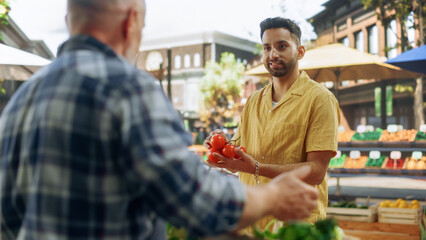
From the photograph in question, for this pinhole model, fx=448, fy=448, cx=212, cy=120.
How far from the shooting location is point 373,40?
25078mm

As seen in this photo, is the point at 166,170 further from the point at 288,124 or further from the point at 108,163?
the point at 288,124

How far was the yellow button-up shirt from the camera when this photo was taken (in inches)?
105

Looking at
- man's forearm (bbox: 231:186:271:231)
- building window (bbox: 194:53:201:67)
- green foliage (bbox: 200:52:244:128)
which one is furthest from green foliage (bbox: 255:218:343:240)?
building window (bbox: 194:53:201:67)

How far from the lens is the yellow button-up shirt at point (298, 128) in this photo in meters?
2.66

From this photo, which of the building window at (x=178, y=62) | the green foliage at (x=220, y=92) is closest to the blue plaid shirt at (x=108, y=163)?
the green foliage at (x=220, y=92)

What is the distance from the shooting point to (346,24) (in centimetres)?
2784

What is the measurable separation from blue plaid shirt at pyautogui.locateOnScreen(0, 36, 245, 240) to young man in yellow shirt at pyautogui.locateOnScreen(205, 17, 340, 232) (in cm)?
152

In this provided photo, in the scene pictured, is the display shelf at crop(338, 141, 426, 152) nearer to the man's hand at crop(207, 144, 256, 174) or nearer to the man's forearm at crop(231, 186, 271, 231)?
the man's hand at crop(207, 144, 256, 174)

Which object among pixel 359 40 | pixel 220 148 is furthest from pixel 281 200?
pixel 359 40

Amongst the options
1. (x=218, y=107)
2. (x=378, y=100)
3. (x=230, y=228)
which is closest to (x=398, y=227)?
(x=230, y=228)

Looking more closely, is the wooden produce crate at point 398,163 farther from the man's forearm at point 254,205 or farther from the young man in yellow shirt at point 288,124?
the man's forearm at point 254,205

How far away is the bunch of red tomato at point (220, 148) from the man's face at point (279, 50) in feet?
1.89

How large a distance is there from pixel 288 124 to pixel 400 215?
4178 mm

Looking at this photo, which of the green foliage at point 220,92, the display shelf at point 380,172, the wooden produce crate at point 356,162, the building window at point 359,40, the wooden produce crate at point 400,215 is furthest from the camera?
the green foliage at point 220,92
